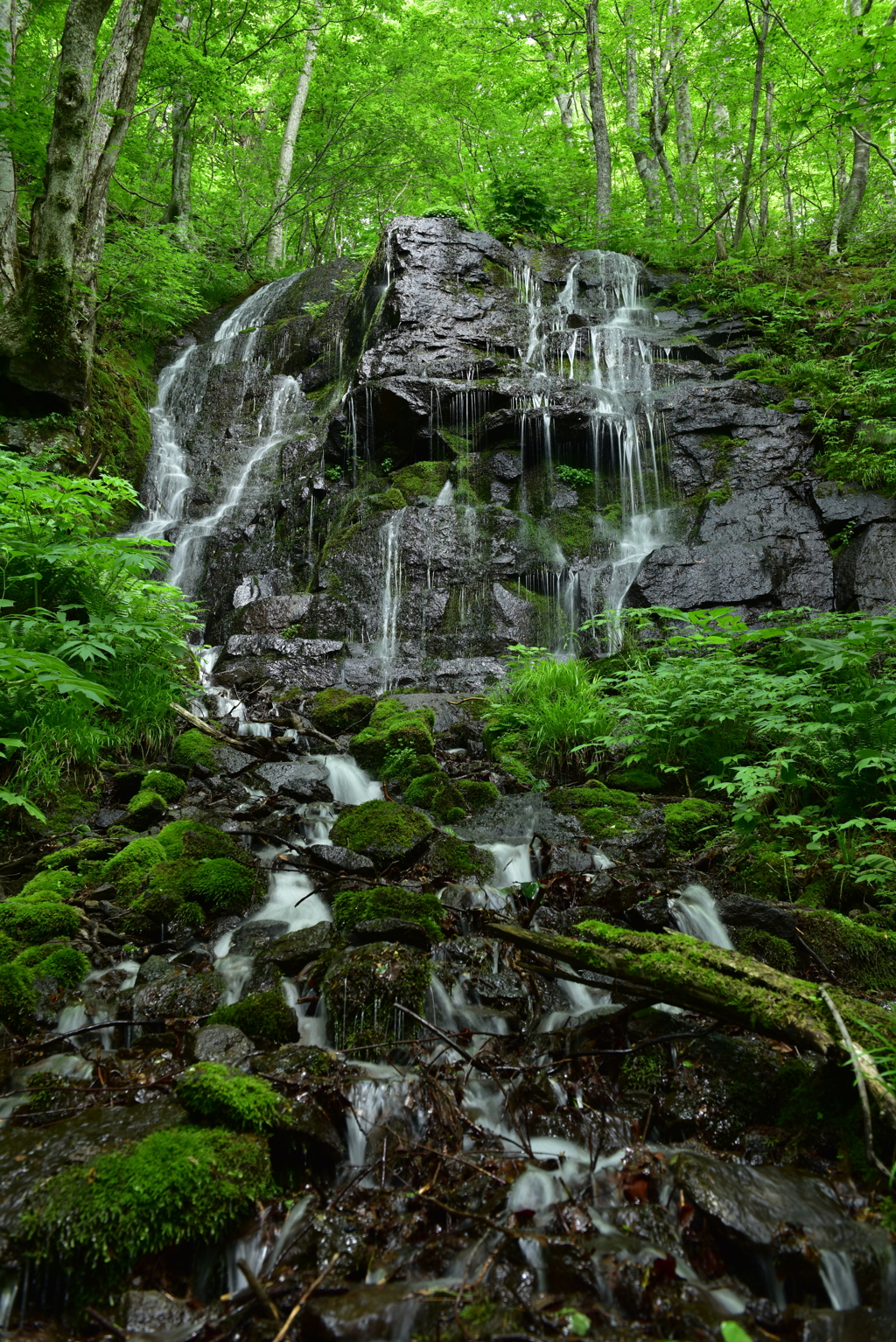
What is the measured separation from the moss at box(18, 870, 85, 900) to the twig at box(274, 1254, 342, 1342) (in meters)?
2.50

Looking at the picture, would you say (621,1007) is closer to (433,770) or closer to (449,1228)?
(449,1228)

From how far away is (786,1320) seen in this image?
1.72 m

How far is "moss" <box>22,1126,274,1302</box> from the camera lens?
1792mm

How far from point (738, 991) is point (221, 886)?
9.23 ft

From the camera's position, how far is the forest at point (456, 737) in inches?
76.2

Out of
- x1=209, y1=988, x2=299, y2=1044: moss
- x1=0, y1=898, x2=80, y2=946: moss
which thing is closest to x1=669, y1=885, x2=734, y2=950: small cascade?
x1=209, y1=988, x2=299, y2=1044: moss

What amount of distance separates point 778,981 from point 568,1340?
4.23ft

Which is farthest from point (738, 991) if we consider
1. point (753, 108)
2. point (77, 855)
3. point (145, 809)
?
point (753, 108)

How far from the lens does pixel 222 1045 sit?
2600 mm

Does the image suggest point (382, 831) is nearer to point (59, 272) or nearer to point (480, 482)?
point (480, 482)

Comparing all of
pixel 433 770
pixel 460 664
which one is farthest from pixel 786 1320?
pixel 460 664

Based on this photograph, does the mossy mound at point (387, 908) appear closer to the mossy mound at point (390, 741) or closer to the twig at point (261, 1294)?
the twig at point (261, 1294)

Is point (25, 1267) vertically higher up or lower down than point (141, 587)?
lower down

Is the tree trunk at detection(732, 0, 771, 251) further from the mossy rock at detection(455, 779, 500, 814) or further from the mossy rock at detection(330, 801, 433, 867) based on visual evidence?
the mossy rock at detection(330, 801, 433, 867)
